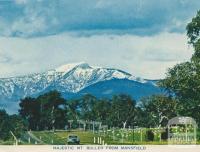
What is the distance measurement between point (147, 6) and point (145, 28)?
38cm

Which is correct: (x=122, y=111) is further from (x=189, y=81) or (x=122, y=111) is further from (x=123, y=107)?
(x=189, y=81)

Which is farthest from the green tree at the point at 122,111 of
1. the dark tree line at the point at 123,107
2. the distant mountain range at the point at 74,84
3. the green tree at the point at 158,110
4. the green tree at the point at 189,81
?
the green tree at the point at 189,81

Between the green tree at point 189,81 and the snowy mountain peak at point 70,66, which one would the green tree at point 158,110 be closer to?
the green tree at point 189,81

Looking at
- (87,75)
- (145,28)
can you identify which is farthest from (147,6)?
(87,75)

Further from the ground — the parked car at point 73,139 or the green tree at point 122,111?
the green tree at point 122,111

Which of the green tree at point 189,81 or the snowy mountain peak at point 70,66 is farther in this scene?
the green tree at point 189,81

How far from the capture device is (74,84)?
56.5ft

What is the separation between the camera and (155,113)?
1733cm

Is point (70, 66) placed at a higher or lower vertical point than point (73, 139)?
higher

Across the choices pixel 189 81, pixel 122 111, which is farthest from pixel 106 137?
pixel 189 81

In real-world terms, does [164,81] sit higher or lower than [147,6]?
lower

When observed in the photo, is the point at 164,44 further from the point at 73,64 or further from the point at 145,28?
the point at 73,64

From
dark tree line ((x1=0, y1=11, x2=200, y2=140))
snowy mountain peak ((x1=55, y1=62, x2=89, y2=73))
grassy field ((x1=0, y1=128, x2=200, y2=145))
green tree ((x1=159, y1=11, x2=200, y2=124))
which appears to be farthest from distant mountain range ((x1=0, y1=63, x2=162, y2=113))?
grassy field ((x1=0, y1=128, x2=200, y2=145))

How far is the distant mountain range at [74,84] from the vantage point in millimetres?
17172
